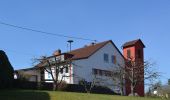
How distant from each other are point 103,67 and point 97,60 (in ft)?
5.31

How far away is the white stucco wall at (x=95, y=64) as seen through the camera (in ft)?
225

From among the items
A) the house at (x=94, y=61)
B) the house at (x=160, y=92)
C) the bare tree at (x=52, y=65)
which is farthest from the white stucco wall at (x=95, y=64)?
the house at (x=160, y=92)

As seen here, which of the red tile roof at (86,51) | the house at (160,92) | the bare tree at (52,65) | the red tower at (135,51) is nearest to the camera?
the bare tree at (52,65)

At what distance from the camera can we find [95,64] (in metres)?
71.1

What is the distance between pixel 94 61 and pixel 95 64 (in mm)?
506

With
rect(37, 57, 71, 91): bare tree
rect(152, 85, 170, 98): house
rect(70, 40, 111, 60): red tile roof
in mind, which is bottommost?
rect(152, 85, 170, 98): house

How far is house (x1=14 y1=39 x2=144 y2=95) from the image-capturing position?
2675 inches

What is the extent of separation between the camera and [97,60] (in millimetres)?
71875

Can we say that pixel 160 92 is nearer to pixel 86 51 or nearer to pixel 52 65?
pixel 86 51

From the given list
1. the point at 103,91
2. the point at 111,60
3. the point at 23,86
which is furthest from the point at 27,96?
the point at 111,60

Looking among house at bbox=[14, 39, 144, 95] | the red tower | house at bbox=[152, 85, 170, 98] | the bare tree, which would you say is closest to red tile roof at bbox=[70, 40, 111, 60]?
house at bbox=[14, 39, 144, 95]

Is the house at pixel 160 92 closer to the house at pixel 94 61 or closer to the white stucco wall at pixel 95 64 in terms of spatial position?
the house at pixel 94 61

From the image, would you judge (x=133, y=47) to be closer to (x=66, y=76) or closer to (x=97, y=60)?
(x=97, y=60)

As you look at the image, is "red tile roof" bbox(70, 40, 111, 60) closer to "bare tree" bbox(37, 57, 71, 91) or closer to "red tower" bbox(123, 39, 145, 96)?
"red tower" bbox(123, 39, 145, 96)
